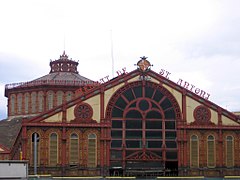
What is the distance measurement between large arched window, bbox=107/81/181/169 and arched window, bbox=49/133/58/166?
8.02 meters

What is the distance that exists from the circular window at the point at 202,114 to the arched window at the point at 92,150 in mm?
15578

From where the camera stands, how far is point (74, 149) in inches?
3406

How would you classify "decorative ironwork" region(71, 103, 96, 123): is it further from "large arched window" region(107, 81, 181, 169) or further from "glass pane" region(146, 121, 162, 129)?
"glass pane" region(146, 121, 162, 129)

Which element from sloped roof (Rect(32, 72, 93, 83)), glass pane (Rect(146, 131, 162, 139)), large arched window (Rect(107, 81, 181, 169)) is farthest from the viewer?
sloped roof (Rect(32, 72, 93, 83))

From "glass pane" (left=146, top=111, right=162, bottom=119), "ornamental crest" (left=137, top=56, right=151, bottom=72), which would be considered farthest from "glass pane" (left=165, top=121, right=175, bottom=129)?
"ornamental crest" (left=137, top=56, right=151, bottom=72)

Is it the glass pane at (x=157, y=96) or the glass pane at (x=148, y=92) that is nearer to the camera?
the glass pane at (x=148, y=92)

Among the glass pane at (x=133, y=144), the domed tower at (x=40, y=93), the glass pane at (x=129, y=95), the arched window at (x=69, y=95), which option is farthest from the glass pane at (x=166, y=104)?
the arched window at (x=69, y=95)

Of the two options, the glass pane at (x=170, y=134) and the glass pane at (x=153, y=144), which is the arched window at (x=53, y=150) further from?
the glass pane at (x=170, y=134)

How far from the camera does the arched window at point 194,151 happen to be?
89.8 m

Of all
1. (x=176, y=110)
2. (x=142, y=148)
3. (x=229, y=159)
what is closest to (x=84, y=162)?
(x=142, y=148)

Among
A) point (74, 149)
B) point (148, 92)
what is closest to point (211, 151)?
point (148, 92)

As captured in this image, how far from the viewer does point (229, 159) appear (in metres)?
91.1

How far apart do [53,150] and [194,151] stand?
68.0 feet

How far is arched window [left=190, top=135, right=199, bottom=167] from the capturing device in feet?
295
